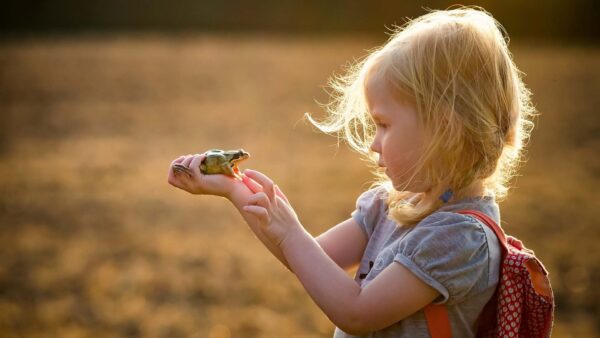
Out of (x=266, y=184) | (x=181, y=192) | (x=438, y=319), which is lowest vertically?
(x=181, y=192)

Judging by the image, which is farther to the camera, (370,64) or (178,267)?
(178,267)

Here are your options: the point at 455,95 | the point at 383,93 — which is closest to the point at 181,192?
the point at 383,93

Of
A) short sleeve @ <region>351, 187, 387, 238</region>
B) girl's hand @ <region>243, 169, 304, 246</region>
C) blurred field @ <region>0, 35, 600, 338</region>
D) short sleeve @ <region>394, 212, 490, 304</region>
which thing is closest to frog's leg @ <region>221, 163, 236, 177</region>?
girl's hand @ <region>243, 169, 304, 246</region>

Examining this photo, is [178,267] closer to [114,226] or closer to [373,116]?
[114,226]

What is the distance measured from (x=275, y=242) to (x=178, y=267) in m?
5.08

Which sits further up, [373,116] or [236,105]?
[373,116]

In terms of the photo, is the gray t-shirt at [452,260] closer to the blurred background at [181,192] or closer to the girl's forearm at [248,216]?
the girl's forearm at [248,216]

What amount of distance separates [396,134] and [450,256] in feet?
1.06

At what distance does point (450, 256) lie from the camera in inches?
74.7

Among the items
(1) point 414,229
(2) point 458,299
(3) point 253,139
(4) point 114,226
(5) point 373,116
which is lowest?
(3) point 253,139

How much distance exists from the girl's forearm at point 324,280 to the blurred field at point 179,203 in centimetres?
376

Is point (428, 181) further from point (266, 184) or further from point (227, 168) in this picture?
point (227, 168)

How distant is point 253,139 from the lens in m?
13.7

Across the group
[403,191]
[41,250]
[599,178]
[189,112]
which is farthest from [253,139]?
[403,191]
